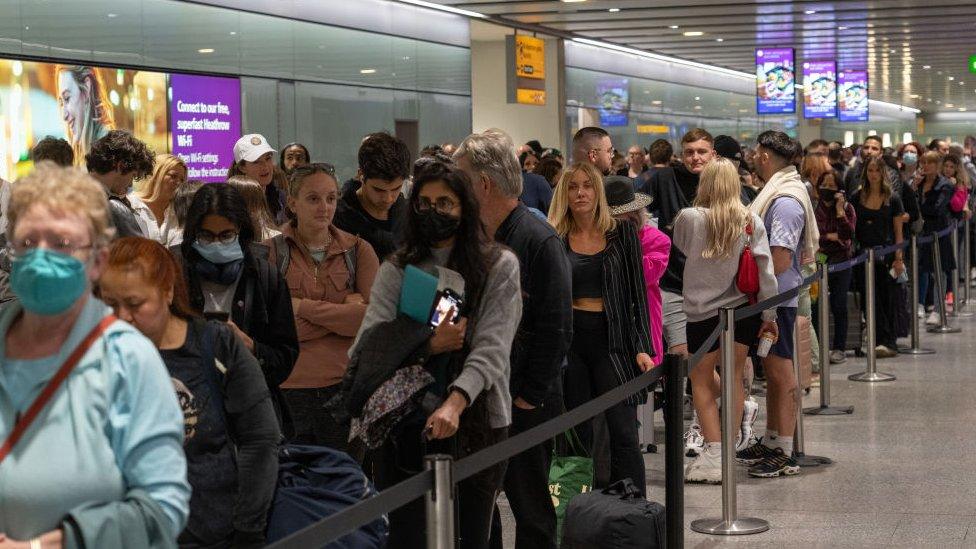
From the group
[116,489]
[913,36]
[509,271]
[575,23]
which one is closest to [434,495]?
[116,489]

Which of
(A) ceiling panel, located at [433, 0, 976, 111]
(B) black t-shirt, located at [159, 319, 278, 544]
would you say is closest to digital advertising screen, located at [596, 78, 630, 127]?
(A) ceiling panel, located at [433, 0, 976, 111]

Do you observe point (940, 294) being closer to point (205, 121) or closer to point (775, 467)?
point (775, 467)

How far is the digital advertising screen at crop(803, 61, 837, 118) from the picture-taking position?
99.4 feet

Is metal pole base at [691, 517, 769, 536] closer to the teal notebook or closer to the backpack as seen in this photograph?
the backpack

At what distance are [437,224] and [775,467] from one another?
4.43 meters

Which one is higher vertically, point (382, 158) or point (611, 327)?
point (382, 158)

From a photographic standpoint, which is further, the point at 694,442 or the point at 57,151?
the point at 694,442

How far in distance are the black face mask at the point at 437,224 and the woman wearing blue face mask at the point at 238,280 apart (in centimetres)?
62

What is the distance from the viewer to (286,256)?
17.0 feet

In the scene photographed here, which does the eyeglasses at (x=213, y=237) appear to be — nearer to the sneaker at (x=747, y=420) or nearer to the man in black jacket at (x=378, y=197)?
the man in black jacket at (x=378, y=197)

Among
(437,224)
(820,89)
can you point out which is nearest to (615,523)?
(437,224)

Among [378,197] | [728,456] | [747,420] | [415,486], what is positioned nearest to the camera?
[415,486]

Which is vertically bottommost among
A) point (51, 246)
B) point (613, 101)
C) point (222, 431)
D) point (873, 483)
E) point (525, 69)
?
point (873, 483)

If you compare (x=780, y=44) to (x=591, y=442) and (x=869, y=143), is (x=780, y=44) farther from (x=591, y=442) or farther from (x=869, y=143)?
(x=591, y=442)
